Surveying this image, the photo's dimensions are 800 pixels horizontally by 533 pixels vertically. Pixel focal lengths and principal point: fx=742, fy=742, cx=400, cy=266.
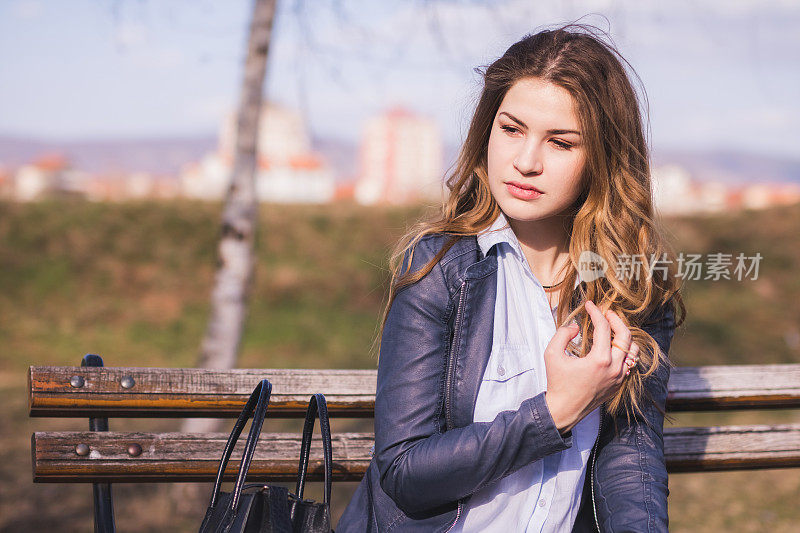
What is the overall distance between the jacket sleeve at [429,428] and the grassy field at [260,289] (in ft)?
18.9

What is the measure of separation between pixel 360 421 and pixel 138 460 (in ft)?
17.8

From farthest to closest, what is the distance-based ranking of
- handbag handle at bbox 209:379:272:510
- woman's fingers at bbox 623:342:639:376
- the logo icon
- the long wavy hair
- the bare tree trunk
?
the bare tree trunk, the logo icon, the long wavy hair, woman's fingers at bbox 623:342:639:376, handbag handle at bbox 209:379:272:510

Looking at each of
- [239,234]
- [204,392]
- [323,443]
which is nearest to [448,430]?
[323,443]

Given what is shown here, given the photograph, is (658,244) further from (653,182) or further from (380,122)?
(380,122)

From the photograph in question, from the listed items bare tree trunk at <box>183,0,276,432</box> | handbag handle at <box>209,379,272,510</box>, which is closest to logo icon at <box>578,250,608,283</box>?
handbag handle at <box>209,379,272,510</box>

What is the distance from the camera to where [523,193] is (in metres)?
2.07

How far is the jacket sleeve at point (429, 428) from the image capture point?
180 centimetres

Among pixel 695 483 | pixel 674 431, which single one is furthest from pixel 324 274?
pixel 674 431

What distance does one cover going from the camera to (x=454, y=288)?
197 centimetres

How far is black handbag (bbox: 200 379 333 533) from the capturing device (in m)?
1.73

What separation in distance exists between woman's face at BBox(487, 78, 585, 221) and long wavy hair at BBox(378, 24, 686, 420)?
0.04 m

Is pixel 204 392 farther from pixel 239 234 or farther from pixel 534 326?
pixel 239 234

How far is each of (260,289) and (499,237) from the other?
334 inches

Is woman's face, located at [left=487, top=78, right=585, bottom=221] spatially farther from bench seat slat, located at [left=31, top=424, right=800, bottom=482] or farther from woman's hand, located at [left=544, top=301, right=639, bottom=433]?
bench seat slat, located at [left=31, top=424, right=800, bottom=482]
